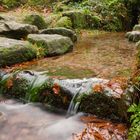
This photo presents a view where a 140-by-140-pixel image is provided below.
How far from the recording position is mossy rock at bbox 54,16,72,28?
420 inches

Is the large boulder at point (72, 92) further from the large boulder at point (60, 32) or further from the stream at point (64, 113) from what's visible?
the large boulder at point (60, 32)

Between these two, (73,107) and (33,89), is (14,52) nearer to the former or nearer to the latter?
(33,89)

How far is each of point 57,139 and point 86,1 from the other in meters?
9.38

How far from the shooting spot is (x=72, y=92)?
5.55 m

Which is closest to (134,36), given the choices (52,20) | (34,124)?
(52,20)

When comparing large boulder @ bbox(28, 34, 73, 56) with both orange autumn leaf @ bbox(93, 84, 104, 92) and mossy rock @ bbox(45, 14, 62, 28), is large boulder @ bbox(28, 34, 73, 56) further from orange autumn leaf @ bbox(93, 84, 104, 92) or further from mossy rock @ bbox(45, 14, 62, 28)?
orange autumn leaf @ bbox(93, 84, 104, 92)

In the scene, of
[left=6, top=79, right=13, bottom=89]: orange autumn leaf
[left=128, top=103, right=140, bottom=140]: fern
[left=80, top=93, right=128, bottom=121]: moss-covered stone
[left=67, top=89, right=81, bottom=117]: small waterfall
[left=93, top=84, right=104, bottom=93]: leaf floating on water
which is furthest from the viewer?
[left=6, top=79, right=13, bottom=89]: orange autumn leaf

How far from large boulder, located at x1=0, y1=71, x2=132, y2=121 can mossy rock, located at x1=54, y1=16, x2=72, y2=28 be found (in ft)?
14.5

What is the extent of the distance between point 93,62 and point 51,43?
1.36m

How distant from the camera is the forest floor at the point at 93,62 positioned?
6387mm

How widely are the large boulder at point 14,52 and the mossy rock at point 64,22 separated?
307 centimetres

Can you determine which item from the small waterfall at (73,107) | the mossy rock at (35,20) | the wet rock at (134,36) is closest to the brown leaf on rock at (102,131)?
the small waterfall at (73,107)

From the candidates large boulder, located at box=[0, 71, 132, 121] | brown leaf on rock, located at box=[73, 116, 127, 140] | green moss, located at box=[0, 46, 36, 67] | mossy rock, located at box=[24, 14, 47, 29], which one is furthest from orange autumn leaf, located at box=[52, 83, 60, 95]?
mossy rock, located at box=[24, 14, 47, 29]

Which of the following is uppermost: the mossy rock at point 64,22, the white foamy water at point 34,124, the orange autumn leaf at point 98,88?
the mossy rock at point 64,22
